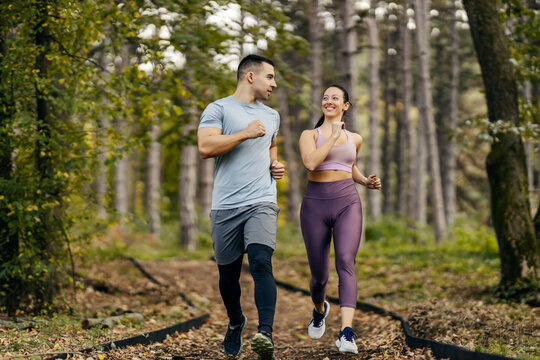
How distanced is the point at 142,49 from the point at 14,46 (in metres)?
1.85

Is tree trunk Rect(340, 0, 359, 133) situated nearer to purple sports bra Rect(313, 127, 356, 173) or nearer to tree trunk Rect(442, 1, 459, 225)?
tree trunk Rect(442, 1, 459, 225)

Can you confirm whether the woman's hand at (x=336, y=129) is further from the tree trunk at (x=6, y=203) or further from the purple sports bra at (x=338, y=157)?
the tree trunk at (x=6, y=203)

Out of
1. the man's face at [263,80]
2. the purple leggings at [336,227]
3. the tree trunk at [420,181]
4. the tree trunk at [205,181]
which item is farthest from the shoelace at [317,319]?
the tree trunk at [420,181]

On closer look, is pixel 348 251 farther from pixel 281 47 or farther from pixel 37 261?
pixel 281 47

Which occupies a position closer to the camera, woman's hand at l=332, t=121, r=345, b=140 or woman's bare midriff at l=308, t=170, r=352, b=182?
woman's hand at l=332, t=121, r=345, b=140

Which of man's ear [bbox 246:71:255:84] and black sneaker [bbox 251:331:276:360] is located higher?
man's ear [bbox 246:71:255:84]

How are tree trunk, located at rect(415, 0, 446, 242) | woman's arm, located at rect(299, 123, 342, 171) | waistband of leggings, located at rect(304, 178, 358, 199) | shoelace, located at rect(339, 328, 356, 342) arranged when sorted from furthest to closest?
tree trunk, located at rect(415, 0, 446, 242) < waistband of leggings, located at rect(304, 178, 358, 199) < woman's arm, located at rect(299, 123, 342, 171) < shoelace, located at rect(339, 328, 356, 342)

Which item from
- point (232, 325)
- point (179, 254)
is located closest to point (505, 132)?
point (232, 325)

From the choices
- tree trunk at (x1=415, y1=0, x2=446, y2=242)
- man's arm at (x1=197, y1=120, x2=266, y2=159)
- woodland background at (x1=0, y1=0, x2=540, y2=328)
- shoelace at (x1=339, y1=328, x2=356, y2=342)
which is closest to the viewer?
man's arm at (x1=197, y1=120, x2=266, y2=159)

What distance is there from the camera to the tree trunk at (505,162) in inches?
324

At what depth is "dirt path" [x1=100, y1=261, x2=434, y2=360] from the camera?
570 cm

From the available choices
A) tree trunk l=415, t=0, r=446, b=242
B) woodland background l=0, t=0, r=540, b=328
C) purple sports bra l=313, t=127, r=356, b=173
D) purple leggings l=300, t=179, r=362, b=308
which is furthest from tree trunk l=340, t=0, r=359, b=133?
purple leggings l=300, t=179, r=362, b=308

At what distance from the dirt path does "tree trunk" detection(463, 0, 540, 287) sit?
189 cm

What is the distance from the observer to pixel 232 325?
18.1ft
